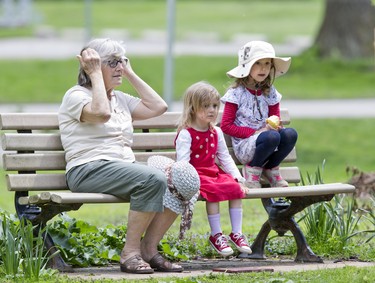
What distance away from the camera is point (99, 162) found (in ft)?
21.7

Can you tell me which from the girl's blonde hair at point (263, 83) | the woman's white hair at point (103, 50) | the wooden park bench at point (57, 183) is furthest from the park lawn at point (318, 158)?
the woman's white hair at point (103, 50)

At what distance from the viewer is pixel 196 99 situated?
685 cm

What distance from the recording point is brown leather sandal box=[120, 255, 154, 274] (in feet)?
21.5

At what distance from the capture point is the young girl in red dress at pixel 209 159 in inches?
269

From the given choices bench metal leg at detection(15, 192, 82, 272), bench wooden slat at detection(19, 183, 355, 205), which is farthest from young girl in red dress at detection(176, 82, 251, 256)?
bench metal leg at detection(15, 192, 82, 272)

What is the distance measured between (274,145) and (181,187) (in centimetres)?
84

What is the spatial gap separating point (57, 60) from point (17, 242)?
1953cm

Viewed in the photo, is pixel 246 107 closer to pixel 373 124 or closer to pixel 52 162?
pixel 52 162

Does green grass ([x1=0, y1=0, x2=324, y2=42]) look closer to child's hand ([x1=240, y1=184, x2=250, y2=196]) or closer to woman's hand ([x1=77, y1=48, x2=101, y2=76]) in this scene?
child's hand ([x1=240, y1=184, x2=250, y2=196])

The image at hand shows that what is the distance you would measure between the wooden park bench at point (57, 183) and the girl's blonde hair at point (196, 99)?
0.41 m

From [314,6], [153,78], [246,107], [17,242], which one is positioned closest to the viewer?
[17,242]

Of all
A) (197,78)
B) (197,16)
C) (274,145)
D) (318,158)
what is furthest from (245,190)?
(197,16)

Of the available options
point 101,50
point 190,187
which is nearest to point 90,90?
point 101,50

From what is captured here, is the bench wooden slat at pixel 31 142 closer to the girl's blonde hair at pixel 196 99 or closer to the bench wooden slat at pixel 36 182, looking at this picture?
the bench wooden slat at pixel 36 182
